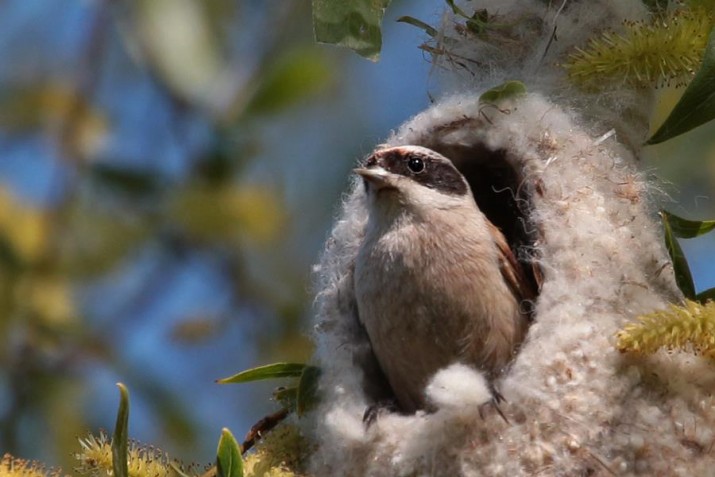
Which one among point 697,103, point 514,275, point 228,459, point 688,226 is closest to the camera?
point 228,459

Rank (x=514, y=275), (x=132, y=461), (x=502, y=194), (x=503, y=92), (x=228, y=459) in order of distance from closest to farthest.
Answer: (x=228, y=459), (x=132, y=461), (x=503, y=92), (x=514, y=275), (x=502, y=194)

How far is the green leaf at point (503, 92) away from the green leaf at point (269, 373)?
2.95 ft

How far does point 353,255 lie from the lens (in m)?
3.38

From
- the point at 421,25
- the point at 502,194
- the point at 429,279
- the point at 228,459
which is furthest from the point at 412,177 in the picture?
the point at 228,459

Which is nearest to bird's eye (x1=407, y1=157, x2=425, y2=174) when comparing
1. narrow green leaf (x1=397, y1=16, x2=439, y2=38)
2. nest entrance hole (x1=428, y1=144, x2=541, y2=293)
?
nest entrance hole (x1=428, y1=144, x2=541, y2=293)

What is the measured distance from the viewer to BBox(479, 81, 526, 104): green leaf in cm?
292

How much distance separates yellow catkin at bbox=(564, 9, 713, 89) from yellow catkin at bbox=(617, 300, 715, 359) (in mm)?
626

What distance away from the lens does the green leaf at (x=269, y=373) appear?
8.80 feet

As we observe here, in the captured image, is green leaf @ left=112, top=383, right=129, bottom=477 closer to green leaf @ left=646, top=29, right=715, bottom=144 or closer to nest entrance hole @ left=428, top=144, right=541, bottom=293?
nest entrance hole @ left=428, top=144, right=541, bottom=293

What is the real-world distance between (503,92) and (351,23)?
0.63 m

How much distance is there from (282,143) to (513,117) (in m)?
3.07

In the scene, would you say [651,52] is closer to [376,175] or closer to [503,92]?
[503,92]

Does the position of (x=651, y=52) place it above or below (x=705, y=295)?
above

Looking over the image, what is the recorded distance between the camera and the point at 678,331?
2205 millimetres
